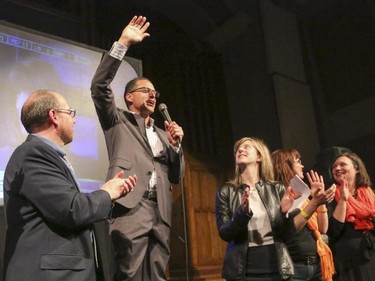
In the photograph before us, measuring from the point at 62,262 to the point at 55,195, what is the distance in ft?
0.70

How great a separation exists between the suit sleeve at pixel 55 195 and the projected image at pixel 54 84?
4.14 feet

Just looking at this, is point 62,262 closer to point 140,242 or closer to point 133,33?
point 140,242

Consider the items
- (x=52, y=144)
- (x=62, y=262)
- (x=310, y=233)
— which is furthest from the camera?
(x=310, y=233)

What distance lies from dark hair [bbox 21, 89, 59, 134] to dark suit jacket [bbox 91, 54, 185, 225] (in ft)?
1.14

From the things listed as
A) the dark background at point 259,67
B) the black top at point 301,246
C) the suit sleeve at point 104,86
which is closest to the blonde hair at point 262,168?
the black top at point 301,246

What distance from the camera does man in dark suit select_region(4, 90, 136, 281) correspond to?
1.36 meters

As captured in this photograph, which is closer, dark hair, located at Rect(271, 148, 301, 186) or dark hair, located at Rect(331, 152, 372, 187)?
dark hair, located at Rect(271, 148, 301, 186)

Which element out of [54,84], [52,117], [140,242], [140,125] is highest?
[54,84]

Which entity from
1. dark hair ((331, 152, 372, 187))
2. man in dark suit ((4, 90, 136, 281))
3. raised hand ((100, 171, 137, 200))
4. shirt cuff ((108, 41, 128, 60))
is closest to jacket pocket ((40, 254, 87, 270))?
man in dark suit ((4, 90, 136, 281))

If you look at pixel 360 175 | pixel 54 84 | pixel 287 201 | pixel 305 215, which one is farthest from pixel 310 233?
pixel 54 84

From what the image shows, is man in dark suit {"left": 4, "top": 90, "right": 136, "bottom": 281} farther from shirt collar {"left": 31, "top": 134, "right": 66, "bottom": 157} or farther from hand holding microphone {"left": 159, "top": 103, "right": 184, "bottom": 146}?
hand holding microphone {"left": 159, "top": 103, "right": 184, "bottom": 146}

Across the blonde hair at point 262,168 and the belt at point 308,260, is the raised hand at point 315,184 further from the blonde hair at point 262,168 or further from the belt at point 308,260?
the belt at point 308,260

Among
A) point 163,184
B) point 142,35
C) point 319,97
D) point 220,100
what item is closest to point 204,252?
point 220,100

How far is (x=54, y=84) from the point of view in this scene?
9.82ft
